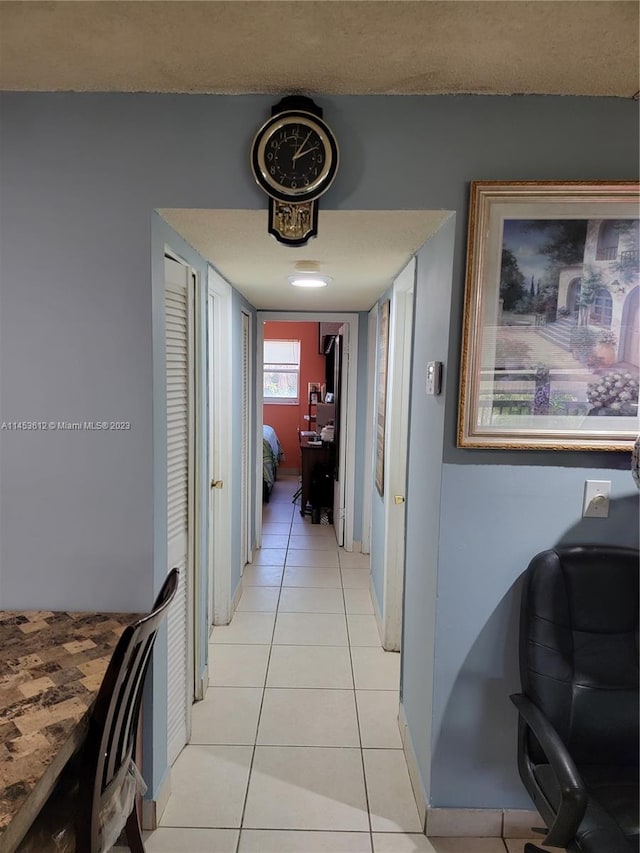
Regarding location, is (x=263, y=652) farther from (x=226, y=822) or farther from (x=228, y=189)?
(x=228, y=189)

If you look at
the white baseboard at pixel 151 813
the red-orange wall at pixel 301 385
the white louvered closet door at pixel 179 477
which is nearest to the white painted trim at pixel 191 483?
the white louvered closet door at pixel 179 477

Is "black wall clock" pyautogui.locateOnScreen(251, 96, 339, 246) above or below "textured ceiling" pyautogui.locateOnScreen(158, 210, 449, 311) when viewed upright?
above

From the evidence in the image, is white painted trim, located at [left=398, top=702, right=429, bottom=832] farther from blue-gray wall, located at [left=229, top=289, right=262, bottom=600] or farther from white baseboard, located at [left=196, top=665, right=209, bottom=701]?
blue-gray wall, located at [left=229, top=289, right=262, bottom=600]

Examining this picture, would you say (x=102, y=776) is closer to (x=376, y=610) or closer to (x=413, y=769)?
(x=413, y=769)

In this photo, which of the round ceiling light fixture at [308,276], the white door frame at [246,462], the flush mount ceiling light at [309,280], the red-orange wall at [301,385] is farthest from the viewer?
the red-orange wall at [301,385]

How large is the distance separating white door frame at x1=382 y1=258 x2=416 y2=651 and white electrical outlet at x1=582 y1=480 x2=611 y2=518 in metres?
1.13

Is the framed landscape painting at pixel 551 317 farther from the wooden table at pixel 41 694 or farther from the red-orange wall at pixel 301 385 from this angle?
the red-orange wall at pixel 301 385

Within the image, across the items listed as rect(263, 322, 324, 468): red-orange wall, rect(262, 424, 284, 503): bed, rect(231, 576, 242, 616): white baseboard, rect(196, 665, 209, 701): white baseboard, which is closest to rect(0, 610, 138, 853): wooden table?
rect(196, 665, 209, 701): white baseboard

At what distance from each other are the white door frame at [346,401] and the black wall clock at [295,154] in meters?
2.66

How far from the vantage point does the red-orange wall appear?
7.15 metres

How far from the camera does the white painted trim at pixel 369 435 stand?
3.96 metres

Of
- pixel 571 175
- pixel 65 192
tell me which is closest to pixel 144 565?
pixel 65 192

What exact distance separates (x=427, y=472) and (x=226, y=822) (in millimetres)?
1399

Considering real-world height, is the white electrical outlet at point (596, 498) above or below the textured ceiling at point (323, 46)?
below
